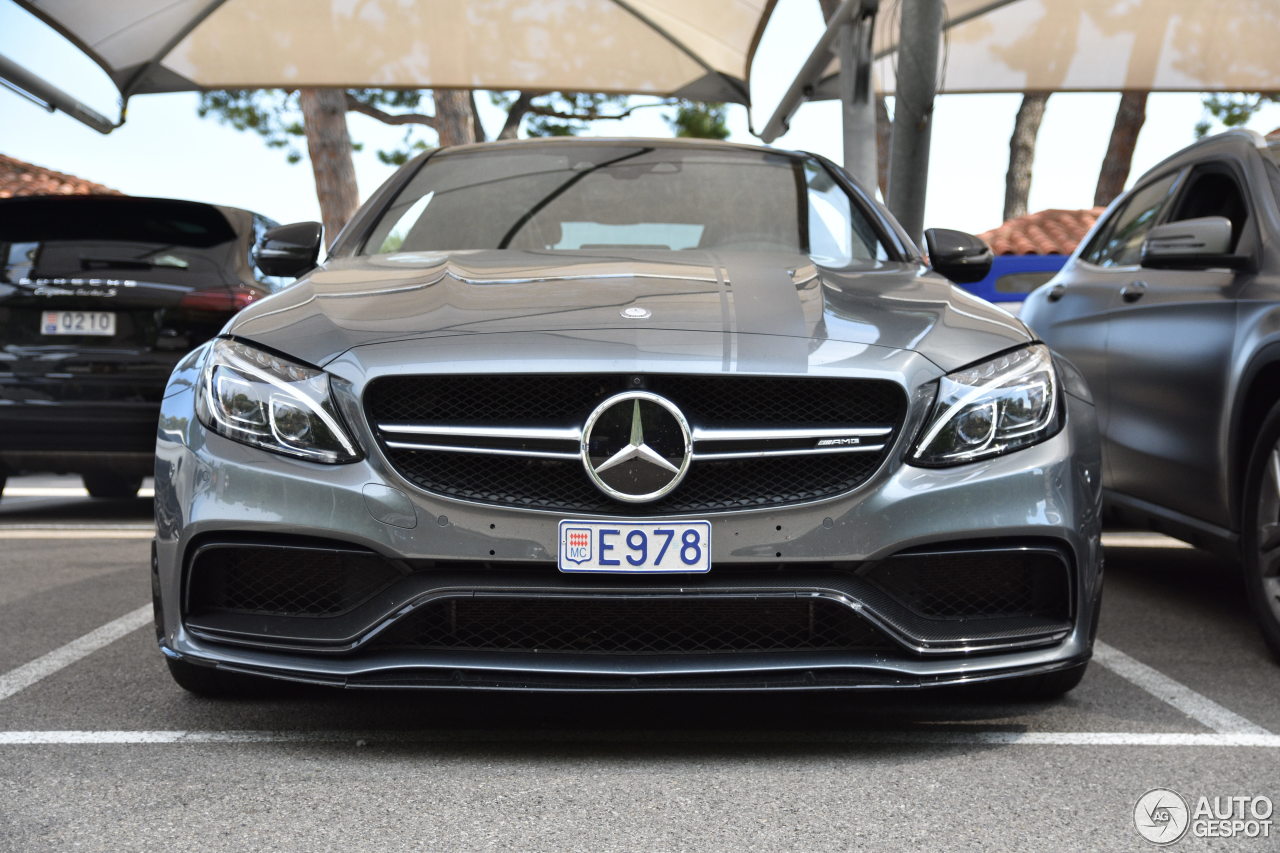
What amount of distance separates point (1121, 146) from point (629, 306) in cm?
2239

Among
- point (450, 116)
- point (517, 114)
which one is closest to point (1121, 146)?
point (517, 114)

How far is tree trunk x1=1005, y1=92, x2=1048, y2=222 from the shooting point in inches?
962

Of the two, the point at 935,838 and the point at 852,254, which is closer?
the point at 935,838

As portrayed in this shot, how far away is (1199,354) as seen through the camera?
4.64 m

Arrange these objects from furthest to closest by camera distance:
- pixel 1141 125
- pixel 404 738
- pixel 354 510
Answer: pixel 1141 125, pixel 404 738, pixel 354 510

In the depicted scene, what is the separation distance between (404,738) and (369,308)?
97cm

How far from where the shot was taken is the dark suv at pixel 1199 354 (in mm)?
4230

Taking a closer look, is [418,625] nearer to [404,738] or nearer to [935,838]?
[404,738]

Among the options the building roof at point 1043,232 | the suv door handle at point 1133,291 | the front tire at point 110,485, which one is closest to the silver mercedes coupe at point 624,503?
the suv door handle at point 1133,291

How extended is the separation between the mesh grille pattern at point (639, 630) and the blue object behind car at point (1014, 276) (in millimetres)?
6288

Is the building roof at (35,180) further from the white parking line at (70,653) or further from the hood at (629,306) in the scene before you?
the hood at (629,306)

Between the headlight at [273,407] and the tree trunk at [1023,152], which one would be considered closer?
the headlight at [273,407]

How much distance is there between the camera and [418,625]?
3.10 meters

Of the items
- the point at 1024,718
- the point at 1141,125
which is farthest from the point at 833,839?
the point at 1141,125
